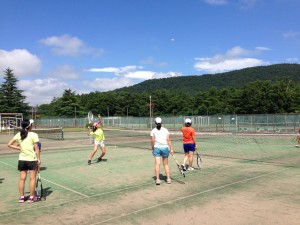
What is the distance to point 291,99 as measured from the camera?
86125 mm

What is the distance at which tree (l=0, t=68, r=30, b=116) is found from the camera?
265ft

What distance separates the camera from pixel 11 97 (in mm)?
82062

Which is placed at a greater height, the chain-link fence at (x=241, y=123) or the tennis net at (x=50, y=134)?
the chain-link fence at (x=241, y=123)

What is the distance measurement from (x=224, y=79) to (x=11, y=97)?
11657 centimetres

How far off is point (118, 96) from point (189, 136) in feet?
421

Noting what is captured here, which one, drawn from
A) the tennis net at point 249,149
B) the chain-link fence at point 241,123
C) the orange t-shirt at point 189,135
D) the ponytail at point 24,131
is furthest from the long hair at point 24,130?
the chain-link fence at point 241,123

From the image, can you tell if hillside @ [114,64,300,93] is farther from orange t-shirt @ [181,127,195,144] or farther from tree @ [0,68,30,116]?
orange t-shirt @ [181,127,195,144]

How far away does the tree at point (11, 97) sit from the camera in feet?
265

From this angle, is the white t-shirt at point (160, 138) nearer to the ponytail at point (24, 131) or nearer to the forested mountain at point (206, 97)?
the ponytail at point (24, 131)

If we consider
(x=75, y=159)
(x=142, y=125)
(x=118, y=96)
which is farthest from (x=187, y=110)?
(x=75, y=159)

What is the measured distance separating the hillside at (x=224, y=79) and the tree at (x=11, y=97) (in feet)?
319

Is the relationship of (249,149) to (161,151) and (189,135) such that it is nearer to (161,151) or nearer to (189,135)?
(189,135)

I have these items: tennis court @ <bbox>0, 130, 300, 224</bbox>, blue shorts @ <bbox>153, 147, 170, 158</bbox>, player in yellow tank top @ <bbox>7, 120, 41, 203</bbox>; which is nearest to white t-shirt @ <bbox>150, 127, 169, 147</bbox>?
blue shorts @ <bbox>153, 147, 170, 158</bbox>

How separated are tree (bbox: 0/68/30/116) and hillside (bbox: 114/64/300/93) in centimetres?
9716
